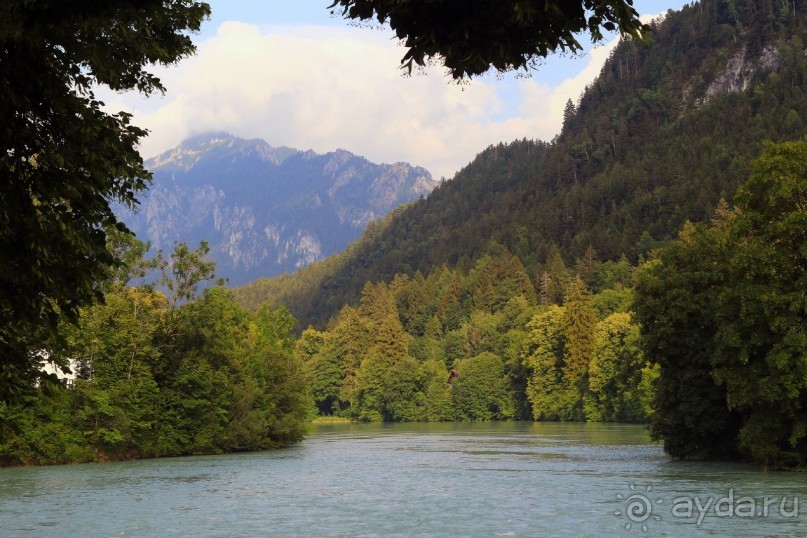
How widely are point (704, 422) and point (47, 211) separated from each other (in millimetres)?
43654

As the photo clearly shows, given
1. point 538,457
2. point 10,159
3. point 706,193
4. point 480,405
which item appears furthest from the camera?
point 706,193

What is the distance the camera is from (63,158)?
556 inches

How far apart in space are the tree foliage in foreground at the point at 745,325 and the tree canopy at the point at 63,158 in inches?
1289

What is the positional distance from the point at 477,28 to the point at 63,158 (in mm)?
7458

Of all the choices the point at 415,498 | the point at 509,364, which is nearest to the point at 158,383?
the point at 415,498

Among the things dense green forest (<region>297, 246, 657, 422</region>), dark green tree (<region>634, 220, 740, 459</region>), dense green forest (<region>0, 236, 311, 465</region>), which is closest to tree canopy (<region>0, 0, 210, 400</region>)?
dark green tree (<region>634, 220, 740, 459</region>)

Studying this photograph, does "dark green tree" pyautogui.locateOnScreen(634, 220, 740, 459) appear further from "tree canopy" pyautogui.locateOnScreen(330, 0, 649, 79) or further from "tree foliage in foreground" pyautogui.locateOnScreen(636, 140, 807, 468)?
"tree canopy" pyautogui.locateOnScreen(330, 0, 649, 79)

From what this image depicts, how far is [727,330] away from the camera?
4359cm

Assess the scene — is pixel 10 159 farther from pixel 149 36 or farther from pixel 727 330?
pixel 727 330

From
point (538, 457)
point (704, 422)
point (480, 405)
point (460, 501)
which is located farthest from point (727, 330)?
point (480, 405)

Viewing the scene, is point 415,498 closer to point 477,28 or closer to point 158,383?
point 477,28

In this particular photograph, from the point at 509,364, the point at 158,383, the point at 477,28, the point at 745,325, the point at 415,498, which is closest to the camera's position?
the point at 477,28

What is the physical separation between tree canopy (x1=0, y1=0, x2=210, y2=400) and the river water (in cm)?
1726

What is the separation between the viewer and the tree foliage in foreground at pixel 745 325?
41094 millimetres
